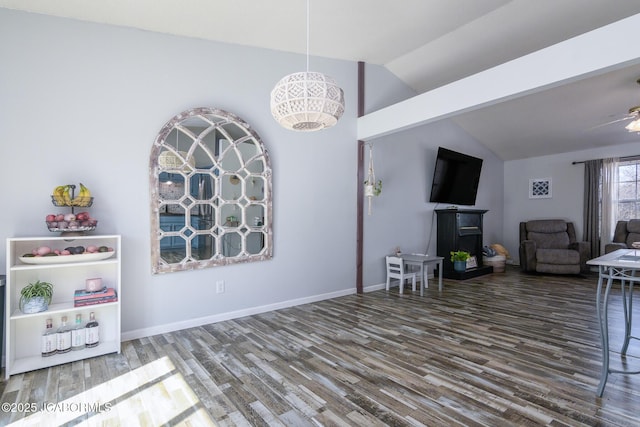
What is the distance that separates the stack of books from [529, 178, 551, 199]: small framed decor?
7.49 metres

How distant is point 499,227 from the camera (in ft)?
Result: 23.8

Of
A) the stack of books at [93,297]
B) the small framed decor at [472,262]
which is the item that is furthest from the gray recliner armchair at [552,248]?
the stack of books at [93,297]

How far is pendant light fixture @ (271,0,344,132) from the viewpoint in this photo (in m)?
1.96

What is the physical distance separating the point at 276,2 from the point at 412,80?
2.88 meters

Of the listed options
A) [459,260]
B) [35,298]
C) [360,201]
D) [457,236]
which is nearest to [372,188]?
[360,201]

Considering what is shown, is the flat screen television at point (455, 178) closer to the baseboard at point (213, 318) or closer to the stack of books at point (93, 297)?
the baseboard at point (213, 318)

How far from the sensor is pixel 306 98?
1948mm

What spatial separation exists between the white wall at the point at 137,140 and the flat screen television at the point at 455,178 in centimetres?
238

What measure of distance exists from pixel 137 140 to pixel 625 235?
7.15 meters

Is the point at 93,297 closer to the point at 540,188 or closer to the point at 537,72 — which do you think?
the point at 537,72

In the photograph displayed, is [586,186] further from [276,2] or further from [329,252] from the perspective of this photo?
[276,2]

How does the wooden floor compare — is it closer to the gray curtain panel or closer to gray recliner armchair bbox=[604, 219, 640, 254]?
gray recliner armchair bbox=[604, 219, 640, 254]

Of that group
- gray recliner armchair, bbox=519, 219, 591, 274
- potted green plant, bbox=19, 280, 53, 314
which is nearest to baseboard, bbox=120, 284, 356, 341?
potted green plant, bbox=19, 280, 53, 314

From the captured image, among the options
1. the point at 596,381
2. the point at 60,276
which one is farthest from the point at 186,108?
the point at 596,381
